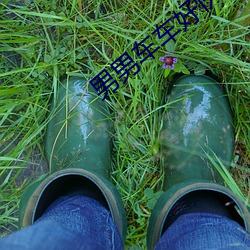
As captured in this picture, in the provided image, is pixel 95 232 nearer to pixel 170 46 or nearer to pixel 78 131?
pixel 78 131

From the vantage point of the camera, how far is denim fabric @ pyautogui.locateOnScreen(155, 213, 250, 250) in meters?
0.92

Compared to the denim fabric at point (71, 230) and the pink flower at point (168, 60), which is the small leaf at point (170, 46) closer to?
the pink flower at point (168, 60)

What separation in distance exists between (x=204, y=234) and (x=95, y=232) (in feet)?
0.79

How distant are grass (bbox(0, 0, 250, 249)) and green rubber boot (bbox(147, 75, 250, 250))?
1.2 inches

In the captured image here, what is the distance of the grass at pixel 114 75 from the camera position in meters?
1.33

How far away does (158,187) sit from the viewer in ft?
4.52

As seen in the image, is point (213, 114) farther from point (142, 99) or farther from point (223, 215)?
point (223, 215)

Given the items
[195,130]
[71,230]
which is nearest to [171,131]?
[195,130]

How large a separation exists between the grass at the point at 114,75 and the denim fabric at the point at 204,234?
11.8 inches

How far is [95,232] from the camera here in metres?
0.96

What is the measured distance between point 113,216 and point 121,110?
40 cm
